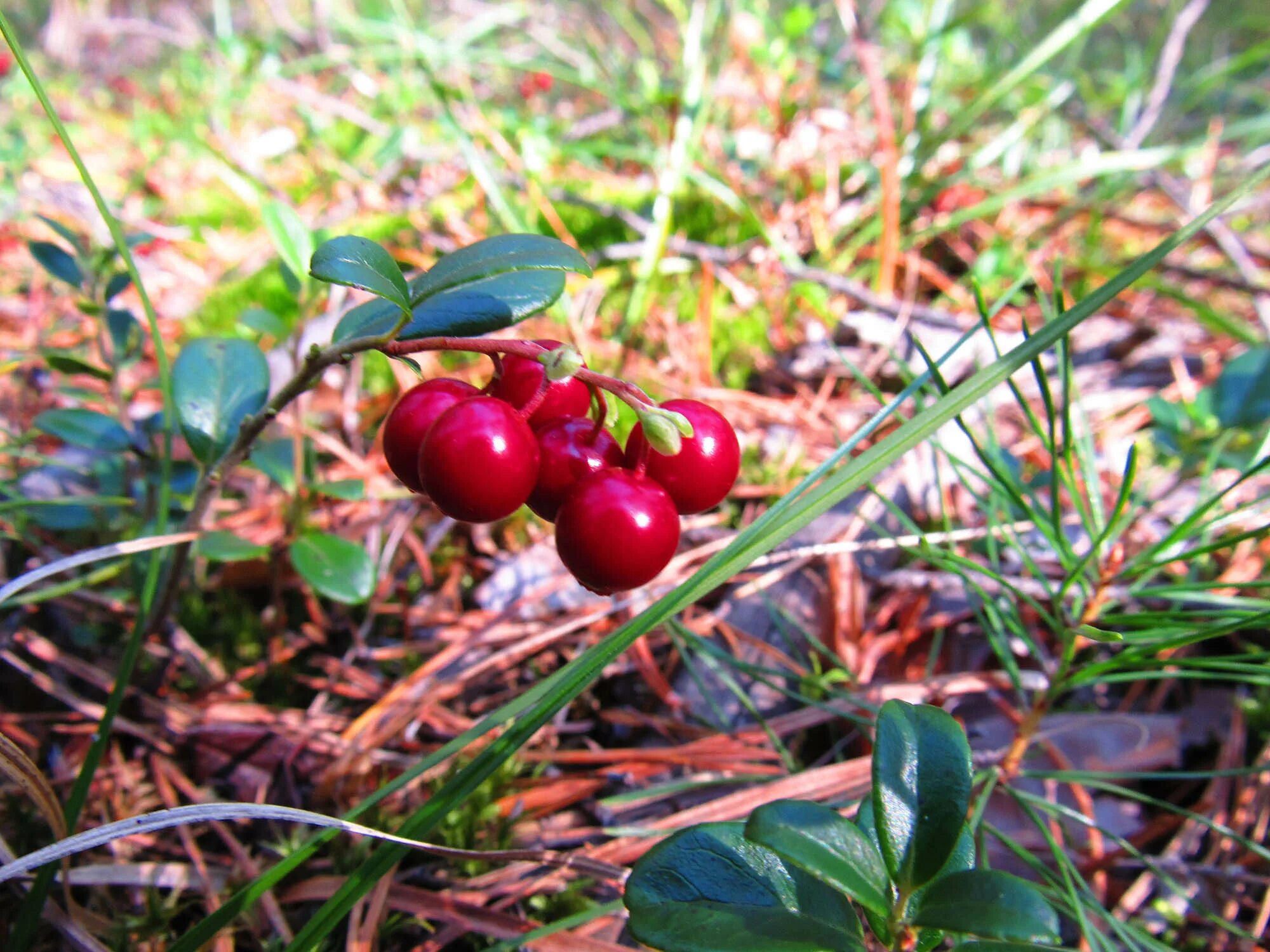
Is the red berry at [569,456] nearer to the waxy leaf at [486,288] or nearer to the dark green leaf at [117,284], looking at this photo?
the waxy leaf at [486,288]

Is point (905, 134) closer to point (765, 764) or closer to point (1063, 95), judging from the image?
point (1063, 95)

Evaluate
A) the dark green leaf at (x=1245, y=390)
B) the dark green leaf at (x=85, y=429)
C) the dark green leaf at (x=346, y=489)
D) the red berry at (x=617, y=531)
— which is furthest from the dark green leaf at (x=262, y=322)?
the dark green leaf at (x=1245, y=390)

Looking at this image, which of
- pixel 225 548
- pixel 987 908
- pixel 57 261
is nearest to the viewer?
pixel 987 908

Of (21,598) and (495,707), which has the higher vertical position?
(21,598)

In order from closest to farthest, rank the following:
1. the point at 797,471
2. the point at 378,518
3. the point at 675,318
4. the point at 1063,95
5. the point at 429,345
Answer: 1. the point at 429,345
2. the point at 378,518
3. the point at 797,471
4. the point at 675,318
5. the point at 1063,95

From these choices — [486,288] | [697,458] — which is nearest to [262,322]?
[486,288]

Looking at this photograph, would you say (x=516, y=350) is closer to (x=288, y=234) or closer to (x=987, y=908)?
(x=987, y=908)

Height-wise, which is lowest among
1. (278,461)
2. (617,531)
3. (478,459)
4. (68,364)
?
(617,531)

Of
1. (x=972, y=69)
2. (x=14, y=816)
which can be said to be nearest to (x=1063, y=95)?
(x=972, y=69)
